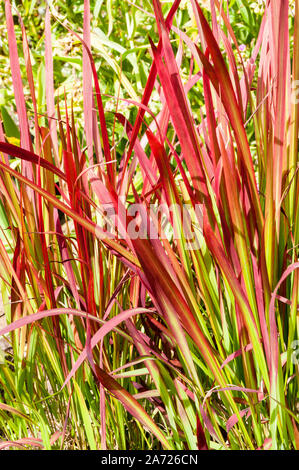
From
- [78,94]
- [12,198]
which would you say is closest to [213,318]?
[12,198]

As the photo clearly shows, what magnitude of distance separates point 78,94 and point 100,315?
847 mm

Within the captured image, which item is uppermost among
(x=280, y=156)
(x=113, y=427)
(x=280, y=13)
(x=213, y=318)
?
(x=280, y=13)

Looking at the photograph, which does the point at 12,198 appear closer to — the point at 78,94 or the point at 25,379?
the point at 25,379

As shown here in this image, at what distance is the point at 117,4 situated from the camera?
188 centimetres

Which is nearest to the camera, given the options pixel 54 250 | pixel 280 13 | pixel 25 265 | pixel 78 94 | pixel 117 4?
pixel 280 13

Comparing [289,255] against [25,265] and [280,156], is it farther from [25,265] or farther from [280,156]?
[25,265]

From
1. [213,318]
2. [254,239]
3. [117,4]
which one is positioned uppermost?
[117,4]

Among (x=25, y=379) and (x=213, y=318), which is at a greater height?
(x=213, y=318)

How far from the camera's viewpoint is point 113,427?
759mm

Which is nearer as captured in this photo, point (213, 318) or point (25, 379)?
point (213, 318)

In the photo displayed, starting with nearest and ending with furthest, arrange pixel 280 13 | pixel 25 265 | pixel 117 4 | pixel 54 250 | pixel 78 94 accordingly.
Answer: pixel 280 13 < pixel 25 265 < pixel 54 250 < pixel 78 94 < pixel 117 4

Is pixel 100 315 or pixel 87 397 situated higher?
pixel 100 315

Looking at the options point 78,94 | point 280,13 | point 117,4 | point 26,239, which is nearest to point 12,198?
point 26,239

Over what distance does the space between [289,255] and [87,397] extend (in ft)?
1.22
